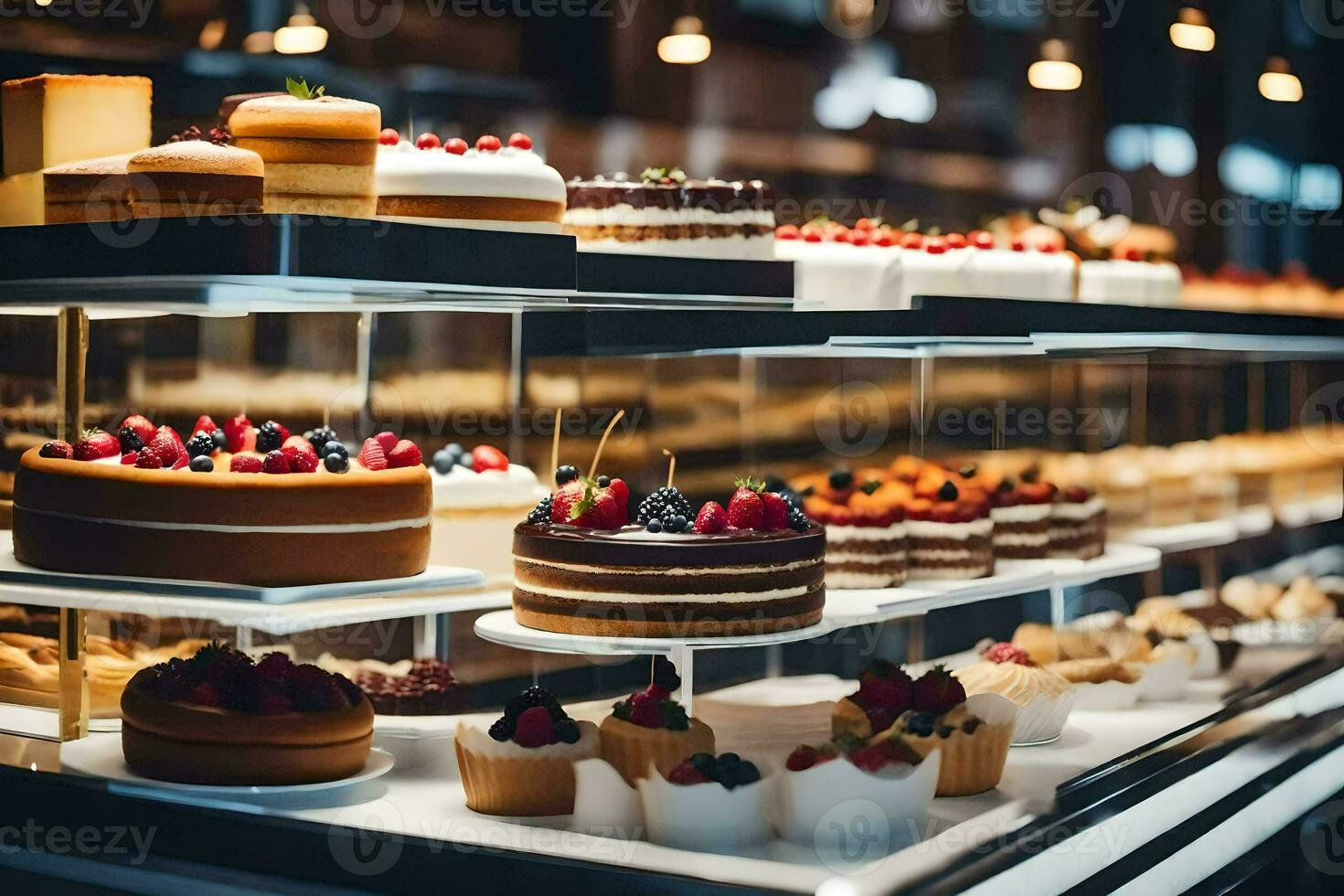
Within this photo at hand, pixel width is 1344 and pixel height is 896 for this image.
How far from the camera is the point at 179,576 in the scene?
314 cm

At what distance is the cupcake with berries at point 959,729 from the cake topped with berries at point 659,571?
0.31 meters

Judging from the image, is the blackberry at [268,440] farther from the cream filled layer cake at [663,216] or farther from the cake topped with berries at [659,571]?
the cream filled layer cake at [663,216]

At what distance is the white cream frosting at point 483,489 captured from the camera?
13.7 ft

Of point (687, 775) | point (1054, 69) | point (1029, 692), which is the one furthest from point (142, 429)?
point (1054, 69)

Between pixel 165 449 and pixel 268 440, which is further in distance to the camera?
pixel 268 440

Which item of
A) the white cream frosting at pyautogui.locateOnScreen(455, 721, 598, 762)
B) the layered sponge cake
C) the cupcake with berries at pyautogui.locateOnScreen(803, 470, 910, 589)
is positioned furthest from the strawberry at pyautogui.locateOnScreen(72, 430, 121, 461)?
the cupcake with berries at pyautogui.locateOnScreen(803, 470, 910, 589)

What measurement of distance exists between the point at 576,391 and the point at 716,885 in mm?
2749

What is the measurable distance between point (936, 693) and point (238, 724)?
1465 mm

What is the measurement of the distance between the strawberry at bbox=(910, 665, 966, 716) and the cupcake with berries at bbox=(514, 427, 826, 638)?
0.92 ft

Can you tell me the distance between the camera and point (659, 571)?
12.1 ft

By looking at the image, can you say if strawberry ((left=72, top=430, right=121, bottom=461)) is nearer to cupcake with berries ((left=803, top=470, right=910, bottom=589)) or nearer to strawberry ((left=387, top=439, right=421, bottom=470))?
strawberry ((left=387, top=439, right=421, bottom=470))

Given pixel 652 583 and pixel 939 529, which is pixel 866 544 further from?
pixel 652 583

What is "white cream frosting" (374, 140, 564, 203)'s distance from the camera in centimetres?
320

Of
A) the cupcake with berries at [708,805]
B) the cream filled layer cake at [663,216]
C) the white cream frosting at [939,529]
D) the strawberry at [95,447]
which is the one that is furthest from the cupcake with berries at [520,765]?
the white cream frosting at [939,529]
